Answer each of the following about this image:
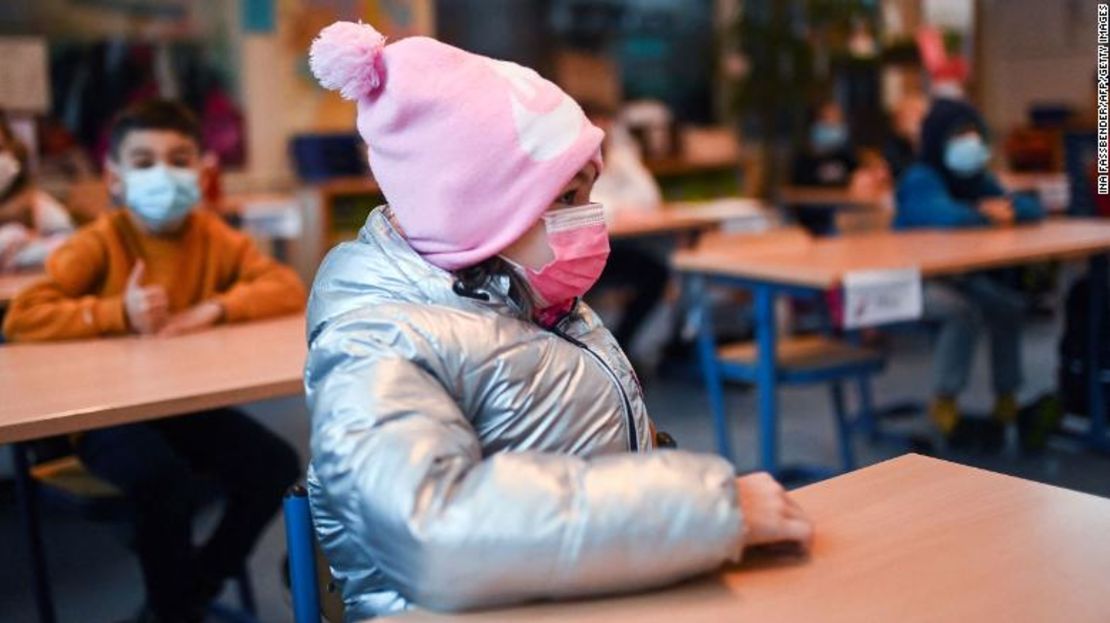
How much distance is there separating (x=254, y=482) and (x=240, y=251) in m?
0.55

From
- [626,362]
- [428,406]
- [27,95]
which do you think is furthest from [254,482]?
[27,95]

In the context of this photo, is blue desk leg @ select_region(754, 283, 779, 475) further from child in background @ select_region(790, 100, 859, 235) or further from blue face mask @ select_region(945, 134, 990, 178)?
child in background @ select_region(790, 100, 859, 235)

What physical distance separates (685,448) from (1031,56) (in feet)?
20.4

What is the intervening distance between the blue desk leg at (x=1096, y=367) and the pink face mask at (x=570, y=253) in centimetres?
303

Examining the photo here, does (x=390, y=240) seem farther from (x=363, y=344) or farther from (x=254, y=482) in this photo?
(x=254, y=482)

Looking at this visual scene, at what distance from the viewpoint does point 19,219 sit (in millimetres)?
3623

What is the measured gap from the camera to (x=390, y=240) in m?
1.33

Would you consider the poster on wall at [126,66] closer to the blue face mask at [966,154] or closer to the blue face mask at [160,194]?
the blue face mask at [160,194]

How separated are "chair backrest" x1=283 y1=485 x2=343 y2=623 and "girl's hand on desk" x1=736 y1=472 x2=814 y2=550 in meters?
0.54

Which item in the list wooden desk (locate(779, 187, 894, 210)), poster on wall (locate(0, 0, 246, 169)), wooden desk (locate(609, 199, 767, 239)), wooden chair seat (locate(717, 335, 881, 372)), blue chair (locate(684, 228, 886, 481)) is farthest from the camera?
wooden desk (locate(779, 187, 894, 210))

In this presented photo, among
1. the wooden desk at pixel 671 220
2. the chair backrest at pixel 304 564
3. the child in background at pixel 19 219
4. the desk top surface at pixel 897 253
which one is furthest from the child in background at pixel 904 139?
the chair backrest at pixel 304 564

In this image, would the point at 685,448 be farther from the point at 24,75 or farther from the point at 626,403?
the point at 24,75

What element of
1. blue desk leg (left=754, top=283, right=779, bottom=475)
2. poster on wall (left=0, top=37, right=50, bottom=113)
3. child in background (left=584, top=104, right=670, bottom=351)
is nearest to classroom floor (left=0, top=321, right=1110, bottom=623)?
child in background (left=584, top=104, right=670, bottom=351)

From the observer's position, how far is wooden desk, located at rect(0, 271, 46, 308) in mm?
2955
